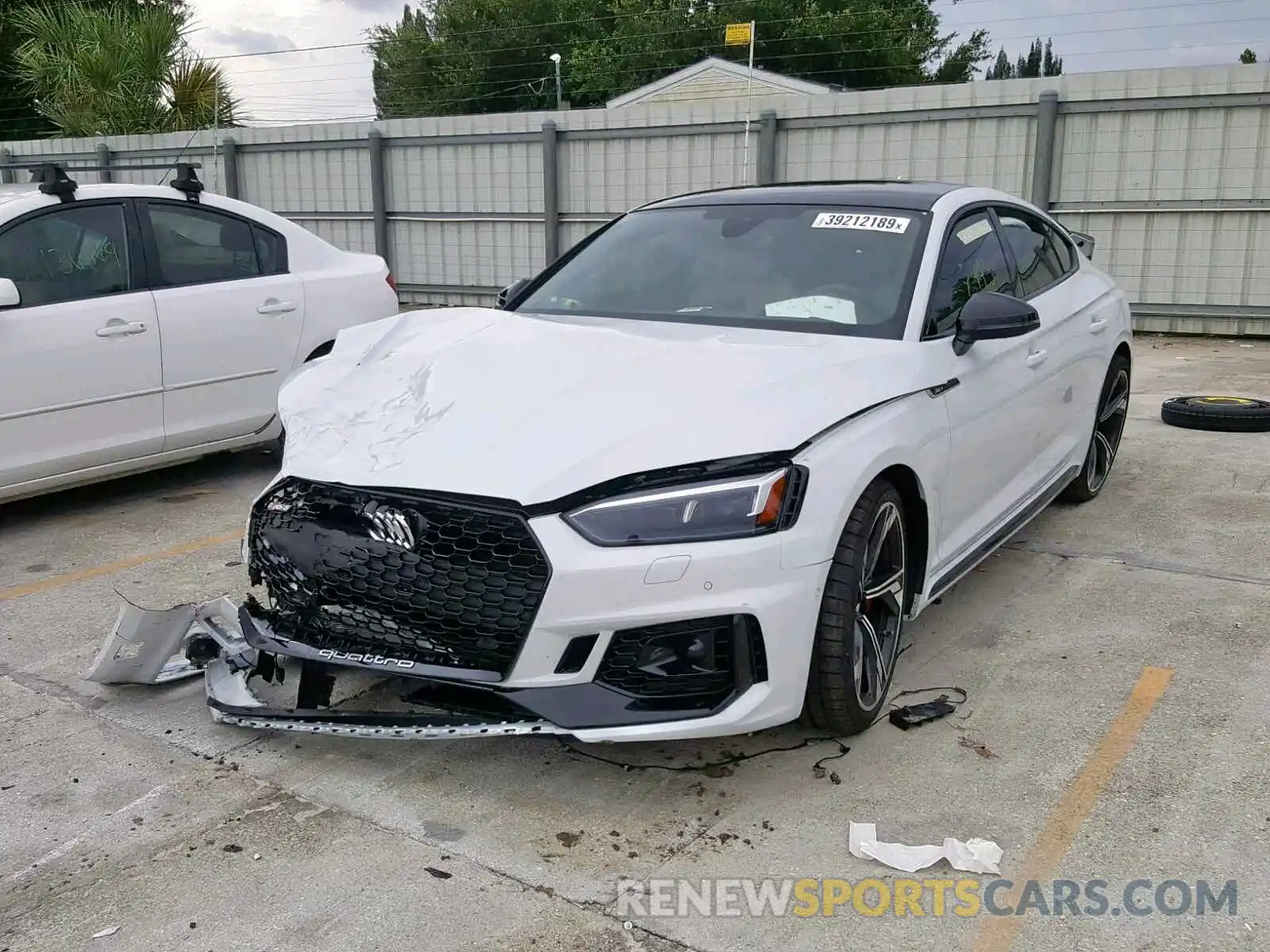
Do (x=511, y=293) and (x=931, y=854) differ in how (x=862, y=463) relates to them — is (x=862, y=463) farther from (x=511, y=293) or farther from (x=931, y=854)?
(x=511, y=293)

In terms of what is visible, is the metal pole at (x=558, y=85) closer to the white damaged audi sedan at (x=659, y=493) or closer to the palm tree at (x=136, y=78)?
the palm tree at (x=136, y=78)

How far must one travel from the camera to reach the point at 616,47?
4253cm

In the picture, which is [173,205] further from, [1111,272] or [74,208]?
[1111,272]

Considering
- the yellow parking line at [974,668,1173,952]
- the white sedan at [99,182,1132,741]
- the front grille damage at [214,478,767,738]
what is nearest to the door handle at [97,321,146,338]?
the white sedan at [99,182,1132,741]

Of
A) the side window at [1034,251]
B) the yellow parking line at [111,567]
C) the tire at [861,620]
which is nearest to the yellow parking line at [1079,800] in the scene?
the tire at [861,620]

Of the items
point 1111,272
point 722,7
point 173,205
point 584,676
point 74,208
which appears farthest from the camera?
point 722,7

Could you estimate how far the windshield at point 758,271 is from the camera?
12.8 ft

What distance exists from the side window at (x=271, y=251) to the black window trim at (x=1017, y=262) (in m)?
3.76

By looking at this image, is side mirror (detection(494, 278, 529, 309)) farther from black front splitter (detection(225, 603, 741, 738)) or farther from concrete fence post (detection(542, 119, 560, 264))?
concrete fence post (detection(542, 119, 560, 264))

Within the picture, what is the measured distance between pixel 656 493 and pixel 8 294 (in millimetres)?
3684

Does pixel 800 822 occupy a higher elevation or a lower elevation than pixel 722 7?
lower

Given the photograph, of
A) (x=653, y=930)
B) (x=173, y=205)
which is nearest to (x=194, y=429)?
(x=173, y=205)

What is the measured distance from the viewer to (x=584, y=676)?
2.87 m

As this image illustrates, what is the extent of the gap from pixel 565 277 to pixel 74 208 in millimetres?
2652
